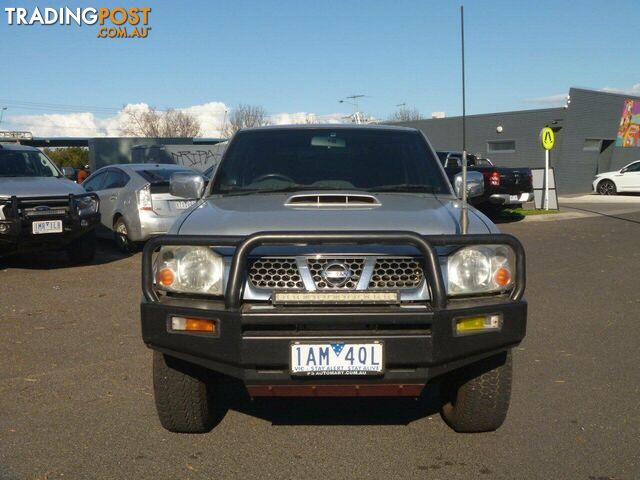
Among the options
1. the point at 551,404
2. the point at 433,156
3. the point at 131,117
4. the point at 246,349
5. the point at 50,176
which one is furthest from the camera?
the point at 131,117

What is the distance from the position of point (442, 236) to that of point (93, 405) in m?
2.58

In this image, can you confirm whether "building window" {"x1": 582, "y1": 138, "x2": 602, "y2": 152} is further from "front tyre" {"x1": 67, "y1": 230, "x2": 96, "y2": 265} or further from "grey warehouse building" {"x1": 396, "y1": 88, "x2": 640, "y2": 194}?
"front tyre" {"x1": 67, "y1": 230, "x2": 96, "y2": 265}

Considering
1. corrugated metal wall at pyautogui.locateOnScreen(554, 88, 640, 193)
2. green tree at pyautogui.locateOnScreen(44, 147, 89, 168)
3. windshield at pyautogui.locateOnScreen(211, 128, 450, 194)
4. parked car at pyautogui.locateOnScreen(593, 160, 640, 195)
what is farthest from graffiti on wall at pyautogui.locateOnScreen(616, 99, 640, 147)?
green tree at pyautogui.locateOnScreen(44, 147, 89, 168)

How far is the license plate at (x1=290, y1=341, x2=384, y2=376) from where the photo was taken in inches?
139

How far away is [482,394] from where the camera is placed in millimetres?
4109

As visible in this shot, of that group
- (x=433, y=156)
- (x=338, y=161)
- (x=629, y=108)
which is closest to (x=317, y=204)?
(x=338, y=161)

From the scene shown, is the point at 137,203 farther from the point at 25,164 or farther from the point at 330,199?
the point at 330,199

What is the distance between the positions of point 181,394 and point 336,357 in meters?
1.02

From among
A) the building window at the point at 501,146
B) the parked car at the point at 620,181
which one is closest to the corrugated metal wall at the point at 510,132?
the building window at the point at 501,146

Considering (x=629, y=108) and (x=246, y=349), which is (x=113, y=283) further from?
(x=629, y=108)

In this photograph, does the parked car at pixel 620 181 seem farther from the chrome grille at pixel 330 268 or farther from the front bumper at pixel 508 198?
the chrome grille at pixel 330 268

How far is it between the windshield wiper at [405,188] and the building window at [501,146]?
101 feet

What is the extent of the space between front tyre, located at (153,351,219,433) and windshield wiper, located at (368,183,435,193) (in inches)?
62.3

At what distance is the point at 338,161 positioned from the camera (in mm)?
5070
